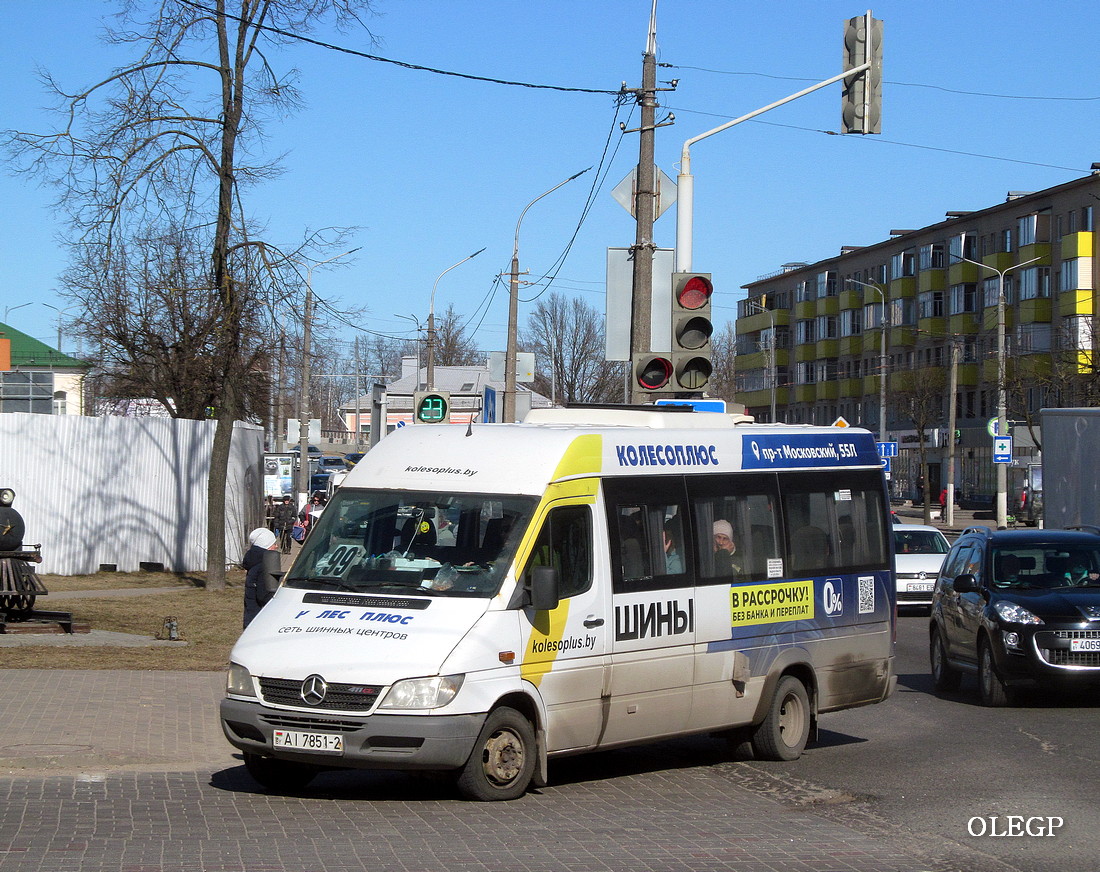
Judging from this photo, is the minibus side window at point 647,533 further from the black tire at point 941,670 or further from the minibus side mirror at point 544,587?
the black tire at point 941,670

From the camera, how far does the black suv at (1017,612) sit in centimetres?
1276

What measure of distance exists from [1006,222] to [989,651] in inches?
2567

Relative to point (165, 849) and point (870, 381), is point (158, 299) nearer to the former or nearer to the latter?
point (165, 849)

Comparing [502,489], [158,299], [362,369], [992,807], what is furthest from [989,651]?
[362,369]

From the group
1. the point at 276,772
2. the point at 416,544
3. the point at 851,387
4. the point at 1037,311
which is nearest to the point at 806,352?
the point at 851,387

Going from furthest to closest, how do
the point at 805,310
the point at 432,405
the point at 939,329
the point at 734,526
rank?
the point at 805,310
the point at 939,329
the point at 432,405
the point at 734,526

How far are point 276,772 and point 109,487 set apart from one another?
19039 mm

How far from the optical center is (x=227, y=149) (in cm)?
2248

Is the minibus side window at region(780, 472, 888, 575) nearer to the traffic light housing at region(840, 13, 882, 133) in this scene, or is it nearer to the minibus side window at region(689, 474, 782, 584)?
the minibus side window at region(689, 474, 782, 584)

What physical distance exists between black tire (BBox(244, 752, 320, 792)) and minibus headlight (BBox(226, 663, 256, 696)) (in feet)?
1.52

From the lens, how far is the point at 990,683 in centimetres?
1341

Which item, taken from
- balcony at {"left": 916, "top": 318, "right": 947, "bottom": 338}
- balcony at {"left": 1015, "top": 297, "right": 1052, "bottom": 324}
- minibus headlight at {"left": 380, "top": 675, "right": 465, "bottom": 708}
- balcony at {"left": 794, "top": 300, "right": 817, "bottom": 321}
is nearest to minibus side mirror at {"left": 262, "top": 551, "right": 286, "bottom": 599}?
minibus headlight at {"left": 380, "top": 675, "right": 465, "bottom": 708}

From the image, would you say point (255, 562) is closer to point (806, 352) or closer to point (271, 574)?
point (271, 574)

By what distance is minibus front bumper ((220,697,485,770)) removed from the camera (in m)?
7.78
